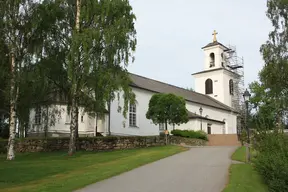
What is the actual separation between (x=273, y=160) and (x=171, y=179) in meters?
3.74

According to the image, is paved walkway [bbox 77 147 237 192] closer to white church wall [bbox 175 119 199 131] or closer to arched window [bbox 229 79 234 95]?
white church wall [bbox 175 119 199 131]

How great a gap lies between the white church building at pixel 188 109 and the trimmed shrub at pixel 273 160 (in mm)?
13286

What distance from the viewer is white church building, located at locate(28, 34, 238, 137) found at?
34.5 m

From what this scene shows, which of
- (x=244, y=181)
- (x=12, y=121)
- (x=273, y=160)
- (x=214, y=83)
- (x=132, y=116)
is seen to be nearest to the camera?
(x=273, y=160)

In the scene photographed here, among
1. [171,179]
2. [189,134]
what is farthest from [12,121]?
[189,134]

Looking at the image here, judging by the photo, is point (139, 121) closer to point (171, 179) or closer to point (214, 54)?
point (214, 54)

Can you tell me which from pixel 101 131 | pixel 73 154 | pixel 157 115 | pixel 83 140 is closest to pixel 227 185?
pixel 73 154

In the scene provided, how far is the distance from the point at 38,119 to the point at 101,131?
26.9 ft

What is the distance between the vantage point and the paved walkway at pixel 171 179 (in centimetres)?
1170

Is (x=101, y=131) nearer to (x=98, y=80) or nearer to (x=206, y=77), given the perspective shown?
(x=98, y=80)

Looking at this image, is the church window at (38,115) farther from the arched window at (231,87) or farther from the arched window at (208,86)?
the arched window at (231,87)

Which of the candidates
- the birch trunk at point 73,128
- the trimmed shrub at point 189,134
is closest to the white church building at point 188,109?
the birch trunk at point 73,128

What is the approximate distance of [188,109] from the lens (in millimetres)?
48594

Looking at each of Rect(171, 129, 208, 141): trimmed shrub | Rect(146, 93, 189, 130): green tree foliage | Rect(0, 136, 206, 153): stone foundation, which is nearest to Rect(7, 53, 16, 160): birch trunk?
Rect(0, 136, 206, 153): stone foundation
